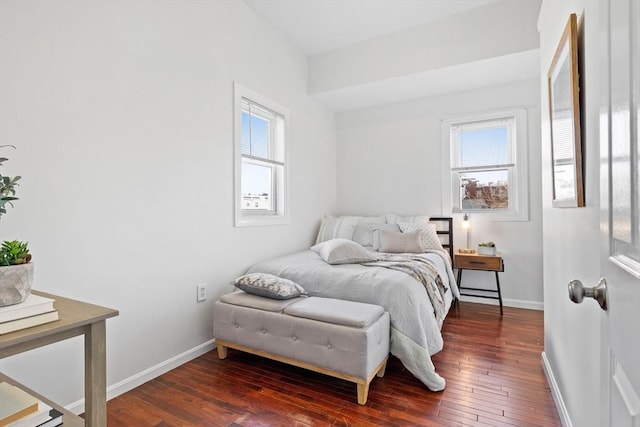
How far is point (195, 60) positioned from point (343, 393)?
2.60 m

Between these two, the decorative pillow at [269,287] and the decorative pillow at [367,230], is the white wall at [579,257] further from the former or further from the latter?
the decorative pillow at [367,230]

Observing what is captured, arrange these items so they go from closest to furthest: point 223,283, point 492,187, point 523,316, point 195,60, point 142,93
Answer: point 142,93, point 195,60, point 223,283, point 523,316, point 492,187

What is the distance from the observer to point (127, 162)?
2.04 m

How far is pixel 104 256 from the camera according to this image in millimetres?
1921

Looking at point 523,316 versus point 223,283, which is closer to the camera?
point 223,283

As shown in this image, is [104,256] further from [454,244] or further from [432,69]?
[454,244]

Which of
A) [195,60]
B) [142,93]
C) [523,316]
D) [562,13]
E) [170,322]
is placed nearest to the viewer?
[562,13]

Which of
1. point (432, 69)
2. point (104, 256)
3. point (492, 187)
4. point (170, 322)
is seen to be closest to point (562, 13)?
point (432, 69)

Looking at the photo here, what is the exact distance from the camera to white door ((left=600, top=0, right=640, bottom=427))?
19.7 inches

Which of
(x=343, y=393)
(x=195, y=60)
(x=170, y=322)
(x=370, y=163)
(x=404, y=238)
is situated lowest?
(x=343, y=393)

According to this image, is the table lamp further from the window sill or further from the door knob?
the door knob

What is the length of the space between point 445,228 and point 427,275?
167 cm

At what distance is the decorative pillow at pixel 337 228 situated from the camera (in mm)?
3912

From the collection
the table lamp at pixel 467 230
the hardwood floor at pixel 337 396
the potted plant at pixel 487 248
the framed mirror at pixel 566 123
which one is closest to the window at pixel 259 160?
the hardwood floor at pixel 337 396
